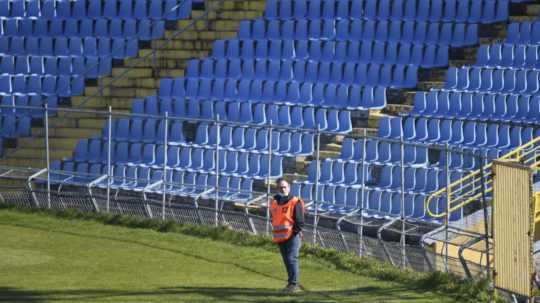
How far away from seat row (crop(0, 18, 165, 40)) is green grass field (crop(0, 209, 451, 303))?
A: 7166 millimetres

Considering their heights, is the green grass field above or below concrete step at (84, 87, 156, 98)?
below

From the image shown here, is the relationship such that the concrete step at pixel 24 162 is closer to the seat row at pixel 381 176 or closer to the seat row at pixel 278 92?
the seat row at pixel 278 92

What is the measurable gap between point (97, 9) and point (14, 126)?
12.5ft

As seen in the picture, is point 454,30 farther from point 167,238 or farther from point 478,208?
point 167,238

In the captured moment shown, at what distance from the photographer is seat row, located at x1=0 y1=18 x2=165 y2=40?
27.9 metres

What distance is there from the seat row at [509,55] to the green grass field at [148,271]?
620 cm

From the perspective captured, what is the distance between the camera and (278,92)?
2467cm

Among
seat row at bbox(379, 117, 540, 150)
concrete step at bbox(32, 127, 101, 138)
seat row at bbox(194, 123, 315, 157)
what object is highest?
seat row at bbox(379, 117, 540, 150)

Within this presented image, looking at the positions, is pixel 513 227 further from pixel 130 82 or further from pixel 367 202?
pixel 130 82

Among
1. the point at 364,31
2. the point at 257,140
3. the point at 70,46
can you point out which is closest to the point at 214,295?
the point at 257,140

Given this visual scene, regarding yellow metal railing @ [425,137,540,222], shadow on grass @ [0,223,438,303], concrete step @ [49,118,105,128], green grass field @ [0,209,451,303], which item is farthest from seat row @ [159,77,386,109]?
shadow on grass @ [0,223,438,303]

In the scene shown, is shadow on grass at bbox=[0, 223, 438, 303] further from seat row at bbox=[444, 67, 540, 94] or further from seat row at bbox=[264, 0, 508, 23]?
seat row at bbox=[264, 0, 508, 23]

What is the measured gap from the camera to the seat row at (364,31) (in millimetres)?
23953

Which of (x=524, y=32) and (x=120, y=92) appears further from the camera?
(x=120, y=92)
